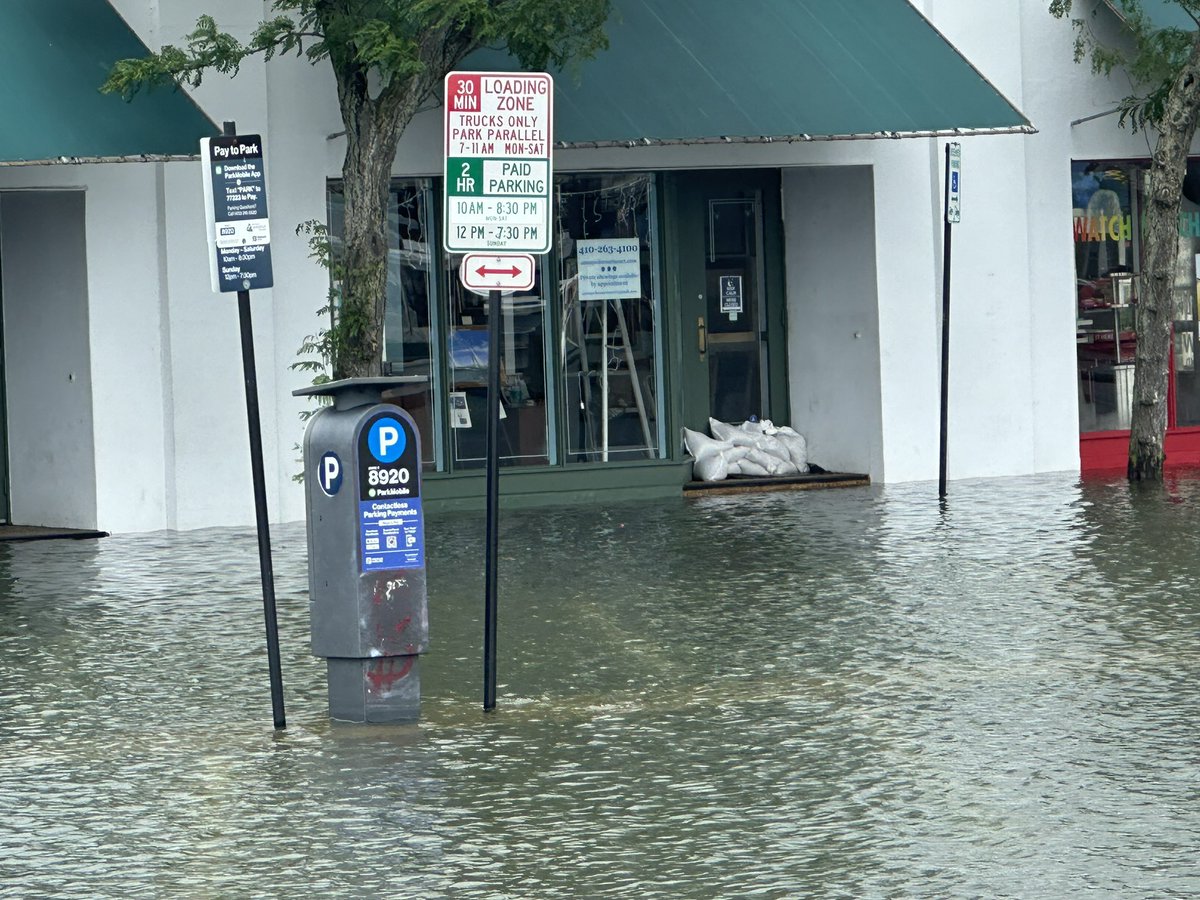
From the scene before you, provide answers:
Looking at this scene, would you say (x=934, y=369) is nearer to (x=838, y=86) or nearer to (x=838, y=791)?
(x=838, y=86)

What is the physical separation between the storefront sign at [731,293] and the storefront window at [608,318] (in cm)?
93

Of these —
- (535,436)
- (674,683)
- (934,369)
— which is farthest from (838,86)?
(674,683)

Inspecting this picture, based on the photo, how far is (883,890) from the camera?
Result: 6.27 metres

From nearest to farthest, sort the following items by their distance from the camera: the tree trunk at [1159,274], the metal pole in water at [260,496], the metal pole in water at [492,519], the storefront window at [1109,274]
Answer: the metal pole in water at [260,496]
the metal pole in water at [492,519]
the tree trunk at [1159,274]
the storefront window at [1109,274]

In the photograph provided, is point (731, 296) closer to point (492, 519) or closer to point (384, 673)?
point (492, 519)

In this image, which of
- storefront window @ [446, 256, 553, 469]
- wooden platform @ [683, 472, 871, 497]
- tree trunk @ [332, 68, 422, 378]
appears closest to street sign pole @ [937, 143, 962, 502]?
wooden platform @ [683, 472, 871, 497]

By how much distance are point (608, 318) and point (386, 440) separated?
370 inches

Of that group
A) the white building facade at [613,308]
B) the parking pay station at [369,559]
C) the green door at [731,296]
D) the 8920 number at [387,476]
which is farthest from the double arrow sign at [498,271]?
the green door at [731,296]

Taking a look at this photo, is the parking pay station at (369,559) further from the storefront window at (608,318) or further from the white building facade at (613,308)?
the storefront window at (608,318)

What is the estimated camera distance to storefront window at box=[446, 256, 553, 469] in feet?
58.0

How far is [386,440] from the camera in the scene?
9.08m

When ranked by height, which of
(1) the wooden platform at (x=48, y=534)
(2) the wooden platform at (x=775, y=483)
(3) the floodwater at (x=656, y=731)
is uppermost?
(2) the wooden platform at (x=775, y=483)

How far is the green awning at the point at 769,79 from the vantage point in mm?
16594

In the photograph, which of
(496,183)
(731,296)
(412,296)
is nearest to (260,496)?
(496,183)
